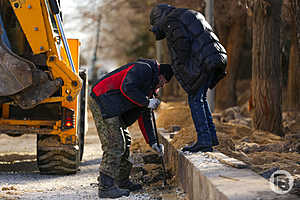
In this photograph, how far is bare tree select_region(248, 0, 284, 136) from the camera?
12.4 m

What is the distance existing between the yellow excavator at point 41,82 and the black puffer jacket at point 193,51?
2173 mm

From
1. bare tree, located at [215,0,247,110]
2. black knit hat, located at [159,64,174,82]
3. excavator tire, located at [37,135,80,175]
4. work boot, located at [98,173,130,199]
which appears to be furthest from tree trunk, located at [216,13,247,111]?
work boot, located at [98,173,130,199]

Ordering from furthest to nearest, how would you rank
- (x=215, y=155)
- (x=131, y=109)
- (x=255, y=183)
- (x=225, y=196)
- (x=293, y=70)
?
(x=293, y=70) < (x=131, y=109) < (x=215, y=155) < (x=255, y=183) < (x=225, y=196)

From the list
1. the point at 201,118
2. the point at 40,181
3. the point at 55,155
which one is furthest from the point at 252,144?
the point at 40,181

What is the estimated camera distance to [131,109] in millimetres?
7453

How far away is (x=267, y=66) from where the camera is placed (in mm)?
12500

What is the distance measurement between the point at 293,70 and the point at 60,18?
1248 centimetres

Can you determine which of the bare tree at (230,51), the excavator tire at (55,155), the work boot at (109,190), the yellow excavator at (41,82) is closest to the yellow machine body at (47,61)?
the yellow excavator at (41,82)

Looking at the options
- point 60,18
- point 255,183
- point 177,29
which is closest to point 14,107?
point 60,18

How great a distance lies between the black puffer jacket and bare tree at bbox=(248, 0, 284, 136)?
514 centimetres

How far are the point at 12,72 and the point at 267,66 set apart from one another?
6092 mm

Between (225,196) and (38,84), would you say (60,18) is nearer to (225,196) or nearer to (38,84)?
(38,84)

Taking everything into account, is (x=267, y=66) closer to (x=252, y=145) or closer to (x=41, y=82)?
(x=252, y=145)

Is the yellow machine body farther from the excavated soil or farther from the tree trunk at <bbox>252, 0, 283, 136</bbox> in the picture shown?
the tree trunk at <bbox>252, 0, 283, 136</bbox>
